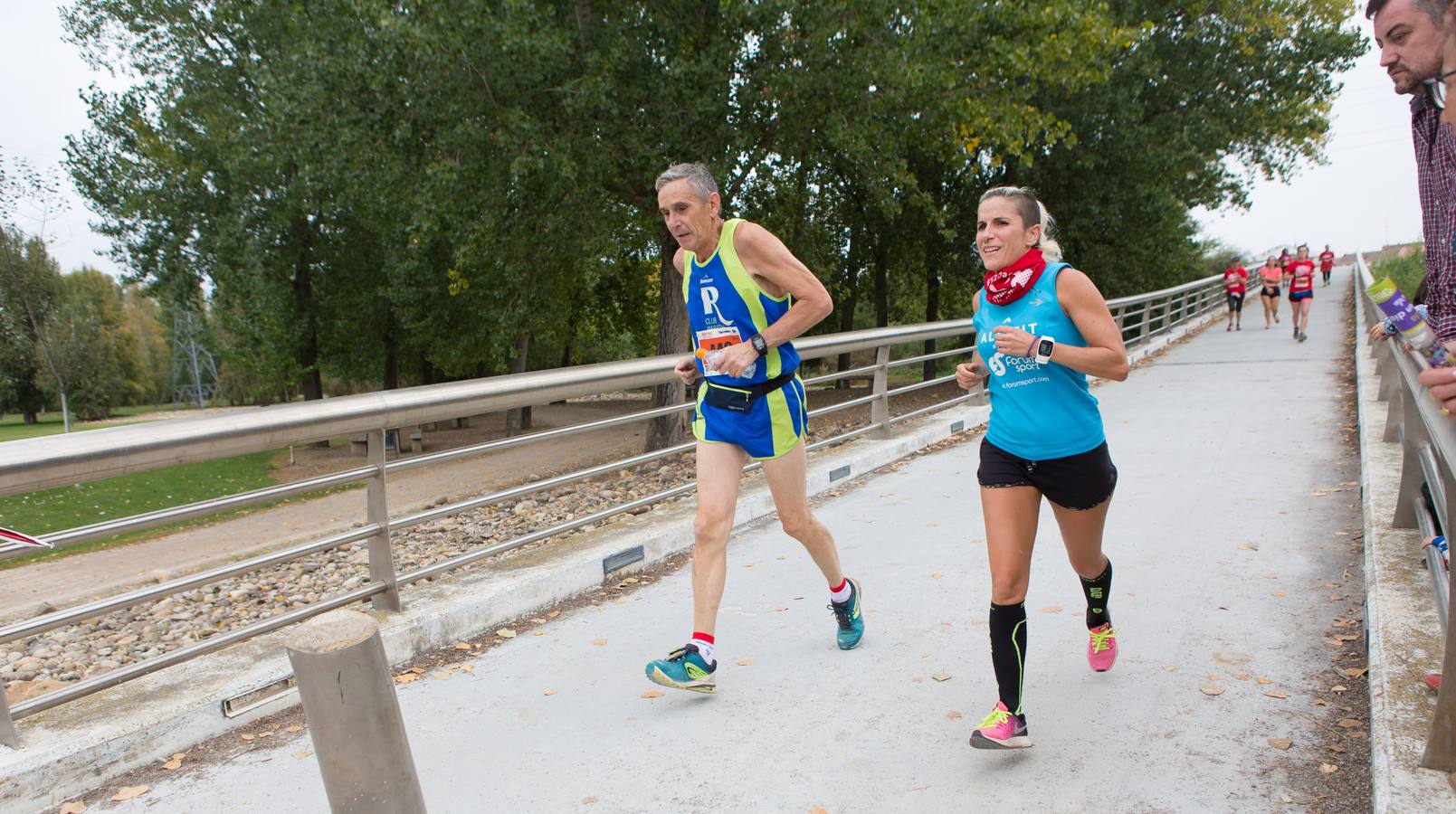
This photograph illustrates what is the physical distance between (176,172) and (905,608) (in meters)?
25.1

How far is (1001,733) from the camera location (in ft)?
10.8

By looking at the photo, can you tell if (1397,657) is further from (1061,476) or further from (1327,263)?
(1327,263)

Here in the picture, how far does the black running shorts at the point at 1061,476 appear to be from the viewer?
339cm

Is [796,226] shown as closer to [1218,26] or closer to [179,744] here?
[1218,26]

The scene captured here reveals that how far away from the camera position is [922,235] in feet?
90.5

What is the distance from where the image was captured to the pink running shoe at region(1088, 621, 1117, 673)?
4.00m

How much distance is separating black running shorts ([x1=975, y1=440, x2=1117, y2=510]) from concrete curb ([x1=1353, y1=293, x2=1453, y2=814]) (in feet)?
3.39

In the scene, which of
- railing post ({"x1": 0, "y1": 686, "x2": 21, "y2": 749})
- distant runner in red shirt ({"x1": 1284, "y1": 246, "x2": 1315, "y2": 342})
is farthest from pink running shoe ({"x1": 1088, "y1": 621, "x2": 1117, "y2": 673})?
distant runner in red shirt ({"x1": 1284, "y1": 246, "x2": 1315, "y2": 342})

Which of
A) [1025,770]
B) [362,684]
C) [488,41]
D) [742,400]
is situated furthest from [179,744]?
[488,41]

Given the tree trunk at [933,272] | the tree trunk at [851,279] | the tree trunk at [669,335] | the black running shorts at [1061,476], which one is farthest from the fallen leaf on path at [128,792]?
the tree trunk at [851,279]

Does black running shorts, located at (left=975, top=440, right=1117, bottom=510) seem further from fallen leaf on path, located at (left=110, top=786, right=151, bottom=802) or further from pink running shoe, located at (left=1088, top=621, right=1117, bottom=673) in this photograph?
fallen leaf on path, located at (left=110, top=786, right=151, bottom=802)

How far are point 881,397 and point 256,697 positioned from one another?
6333mm

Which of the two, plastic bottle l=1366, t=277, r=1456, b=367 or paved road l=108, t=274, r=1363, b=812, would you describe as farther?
paved road l=108, t=274, r=1363, b=812

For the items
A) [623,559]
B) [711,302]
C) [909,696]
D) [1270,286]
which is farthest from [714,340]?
[1270,286]
